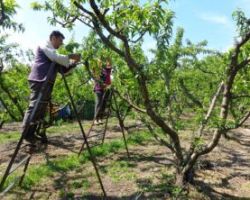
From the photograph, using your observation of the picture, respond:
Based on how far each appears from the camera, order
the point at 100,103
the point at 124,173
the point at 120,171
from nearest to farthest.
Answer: the point at 124,173, the point at 120,171, the point at 100,103

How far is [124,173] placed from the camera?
32.3 ft

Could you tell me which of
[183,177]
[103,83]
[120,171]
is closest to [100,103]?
[103,83]

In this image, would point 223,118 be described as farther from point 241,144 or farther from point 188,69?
point 188,69

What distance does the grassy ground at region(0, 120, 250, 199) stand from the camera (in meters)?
8.59

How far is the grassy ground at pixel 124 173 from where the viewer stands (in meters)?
8.59

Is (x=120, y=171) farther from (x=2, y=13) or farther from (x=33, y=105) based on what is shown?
(x=2, y=13)

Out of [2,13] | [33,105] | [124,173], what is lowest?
[124,173]

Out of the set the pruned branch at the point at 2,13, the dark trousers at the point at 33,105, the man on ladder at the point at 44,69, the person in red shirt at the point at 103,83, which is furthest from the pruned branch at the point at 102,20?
the pruned branch at the point at 2,13

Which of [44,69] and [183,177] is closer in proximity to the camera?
[44,69]

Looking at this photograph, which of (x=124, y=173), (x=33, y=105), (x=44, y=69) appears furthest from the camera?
(x=124, y=173)

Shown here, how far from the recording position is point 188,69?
53.6ft

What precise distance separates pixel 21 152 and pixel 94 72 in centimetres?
302

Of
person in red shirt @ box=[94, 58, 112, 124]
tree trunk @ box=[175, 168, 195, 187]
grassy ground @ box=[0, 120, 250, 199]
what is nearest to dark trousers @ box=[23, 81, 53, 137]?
grassy ground @ box=[0, 120, 250, 199]

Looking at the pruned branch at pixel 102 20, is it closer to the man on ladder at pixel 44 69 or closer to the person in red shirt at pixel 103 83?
the man on ladder at pixel 44 69
